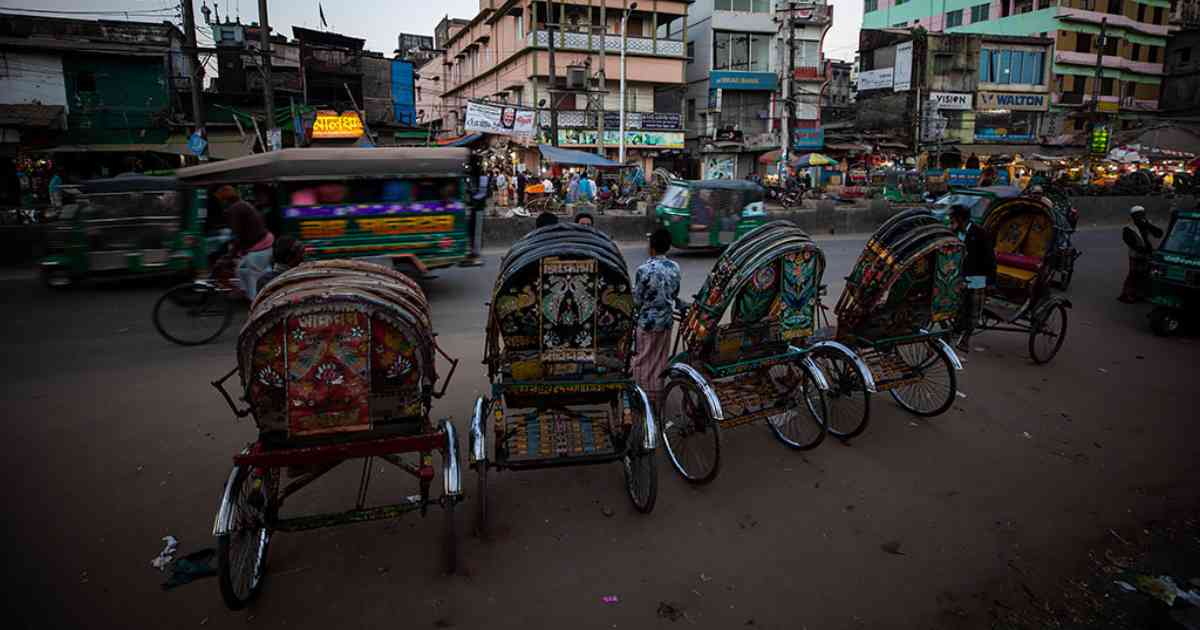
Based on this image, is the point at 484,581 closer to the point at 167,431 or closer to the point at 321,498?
the point at 321,498

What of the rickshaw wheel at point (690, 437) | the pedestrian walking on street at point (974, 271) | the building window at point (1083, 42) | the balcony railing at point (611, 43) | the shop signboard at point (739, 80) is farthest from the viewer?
the building window at point (1083, 42)

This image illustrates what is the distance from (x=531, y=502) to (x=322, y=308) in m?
2.07

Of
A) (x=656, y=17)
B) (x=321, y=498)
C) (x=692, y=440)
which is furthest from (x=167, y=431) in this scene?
(x=656, y=17)

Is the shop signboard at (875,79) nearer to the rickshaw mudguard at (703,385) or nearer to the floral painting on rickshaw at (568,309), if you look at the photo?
the rickshaw mudguard at (703,385)

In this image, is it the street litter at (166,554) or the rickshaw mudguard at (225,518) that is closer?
the rickshaw mudguard at (225,518)

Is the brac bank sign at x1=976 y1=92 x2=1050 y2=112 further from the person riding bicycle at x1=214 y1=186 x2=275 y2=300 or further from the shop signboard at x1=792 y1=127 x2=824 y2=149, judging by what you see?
the person riding bicycle at x1=214 y1=186 x2=275 y2=300

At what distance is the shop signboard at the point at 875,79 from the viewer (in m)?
42.2

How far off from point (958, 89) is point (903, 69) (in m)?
3.86

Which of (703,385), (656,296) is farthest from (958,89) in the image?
(703,385)

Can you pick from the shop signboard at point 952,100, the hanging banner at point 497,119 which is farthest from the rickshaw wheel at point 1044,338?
the shop signboard at point 952,100

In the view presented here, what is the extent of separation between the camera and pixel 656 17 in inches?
1469

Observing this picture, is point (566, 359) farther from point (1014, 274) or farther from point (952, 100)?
point (952, 100)

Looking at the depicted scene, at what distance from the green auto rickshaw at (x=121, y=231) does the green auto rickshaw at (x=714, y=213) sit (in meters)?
10.1

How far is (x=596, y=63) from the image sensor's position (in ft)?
118
